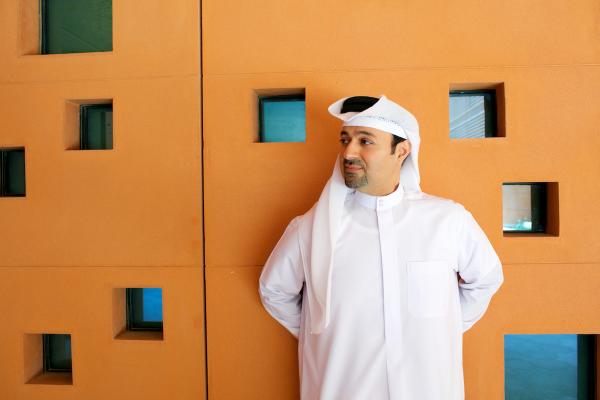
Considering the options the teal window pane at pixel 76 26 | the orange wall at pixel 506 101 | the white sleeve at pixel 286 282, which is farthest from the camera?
the teal window pane at pixel 76 26

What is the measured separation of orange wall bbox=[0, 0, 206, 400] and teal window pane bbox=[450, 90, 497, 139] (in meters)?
1.27

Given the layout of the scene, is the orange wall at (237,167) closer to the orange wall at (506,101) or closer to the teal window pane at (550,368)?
the orange wall at (506,101)

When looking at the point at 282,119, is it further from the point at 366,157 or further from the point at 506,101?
the point at 506,101

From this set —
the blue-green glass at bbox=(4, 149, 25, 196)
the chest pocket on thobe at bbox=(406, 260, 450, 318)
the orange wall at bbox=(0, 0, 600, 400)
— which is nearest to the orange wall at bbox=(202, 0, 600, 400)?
the orange wall at bbox=(0, 0, 600, 400)

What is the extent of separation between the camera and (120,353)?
1.97 metres

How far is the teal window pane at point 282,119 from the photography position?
1.99 meters

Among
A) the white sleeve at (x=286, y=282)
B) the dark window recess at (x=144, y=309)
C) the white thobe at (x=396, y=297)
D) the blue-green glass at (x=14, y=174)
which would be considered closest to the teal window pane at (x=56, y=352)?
the dark window recess at (x=144, y=309)

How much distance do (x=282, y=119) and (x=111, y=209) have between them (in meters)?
0.97

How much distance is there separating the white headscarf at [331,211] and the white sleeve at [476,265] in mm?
347

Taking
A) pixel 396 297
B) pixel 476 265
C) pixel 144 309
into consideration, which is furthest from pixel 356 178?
pixel 144 309

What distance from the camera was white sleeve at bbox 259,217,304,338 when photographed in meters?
1.63

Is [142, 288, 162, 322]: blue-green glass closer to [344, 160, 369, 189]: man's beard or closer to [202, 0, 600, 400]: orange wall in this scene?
[202, 0, 600, 400]: orange wall

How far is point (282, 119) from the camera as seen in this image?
201 centimetres

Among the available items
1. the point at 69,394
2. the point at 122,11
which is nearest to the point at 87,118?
the point at 122,11
